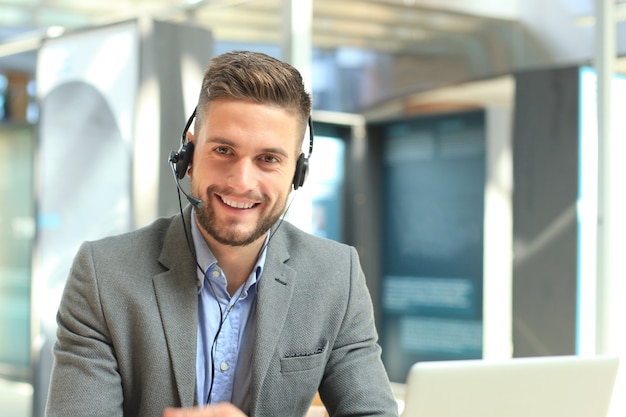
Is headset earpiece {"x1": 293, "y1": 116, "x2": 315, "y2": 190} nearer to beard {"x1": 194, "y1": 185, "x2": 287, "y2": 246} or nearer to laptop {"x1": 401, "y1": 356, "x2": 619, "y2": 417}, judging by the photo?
beard {"x1": 194, "y1": 185, "x2": 287, "y2": 246}

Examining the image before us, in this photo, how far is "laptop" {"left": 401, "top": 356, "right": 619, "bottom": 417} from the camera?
1.30 metres

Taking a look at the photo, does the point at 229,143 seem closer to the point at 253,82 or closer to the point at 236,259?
the point at 253,82

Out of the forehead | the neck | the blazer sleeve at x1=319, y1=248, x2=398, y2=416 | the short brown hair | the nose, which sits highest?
the short brown hair

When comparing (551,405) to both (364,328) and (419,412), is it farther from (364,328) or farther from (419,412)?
(364,328)

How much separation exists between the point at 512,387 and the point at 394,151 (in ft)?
25.3

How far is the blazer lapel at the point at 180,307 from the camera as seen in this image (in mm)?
1692

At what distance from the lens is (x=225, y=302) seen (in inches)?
71.6

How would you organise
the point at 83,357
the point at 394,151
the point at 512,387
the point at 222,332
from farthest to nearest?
1. the point at 394,151
2. the point at 222,332
3. the point at 83,357
4. the point at 512,387

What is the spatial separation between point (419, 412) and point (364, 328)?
61 centimetres

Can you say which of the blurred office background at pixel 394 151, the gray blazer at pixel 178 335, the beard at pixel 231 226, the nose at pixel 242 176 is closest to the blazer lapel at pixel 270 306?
the gray blazer at pixel 178 335

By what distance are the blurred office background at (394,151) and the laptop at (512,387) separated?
2.30 metres

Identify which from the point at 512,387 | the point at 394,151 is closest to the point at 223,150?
the point at 512,387

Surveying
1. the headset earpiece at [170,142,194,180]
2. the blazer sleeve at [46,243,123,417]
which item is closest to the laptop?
the blazer sleeve at [46,243,123,417]

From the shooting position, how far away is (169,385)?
169 cm
